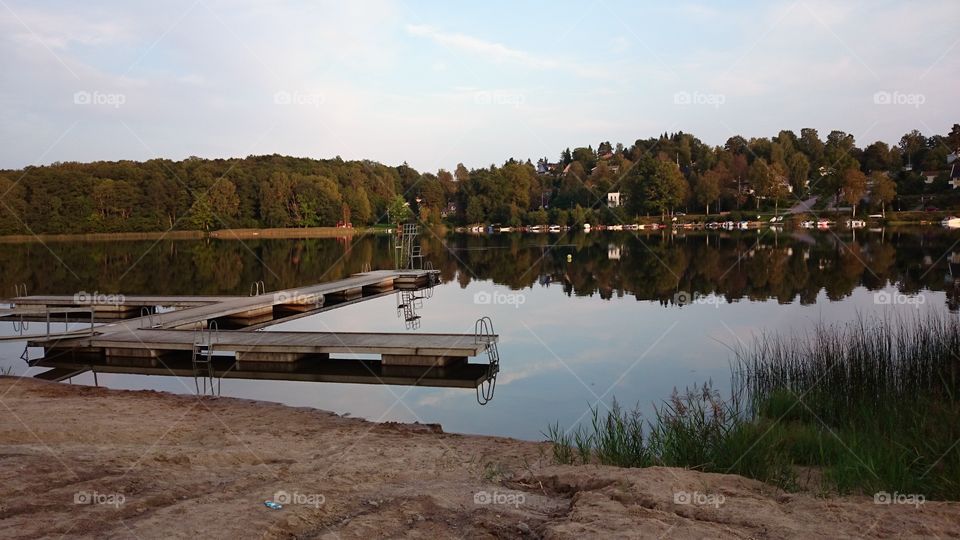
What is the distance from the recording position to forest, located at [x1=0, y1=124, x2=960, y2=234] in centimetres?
8394

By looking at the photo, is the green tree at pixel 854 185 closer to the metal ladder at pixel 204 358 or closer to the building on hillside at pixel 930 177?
the building on hillside at pixel 930 177

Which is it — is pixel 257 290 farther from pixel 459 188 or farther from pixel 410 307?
pixel 459 188

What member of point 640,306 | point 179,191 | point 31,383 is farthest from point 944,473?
point 179,191

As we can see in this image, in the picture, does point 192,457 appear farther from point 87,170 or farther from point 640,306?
point 87,170

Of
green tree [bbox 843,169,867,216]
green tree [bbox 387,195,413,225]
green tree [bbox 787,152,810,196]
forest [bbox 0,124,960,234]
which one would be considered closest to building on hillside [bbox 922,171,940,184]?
forest [bbox 0,124,960,234]

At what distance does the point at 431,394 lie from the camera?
12.0 meters

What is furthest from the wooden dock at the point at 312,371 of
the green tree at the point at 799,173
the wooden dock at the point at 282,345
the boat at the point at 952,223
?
the green tree at the point at 799,173

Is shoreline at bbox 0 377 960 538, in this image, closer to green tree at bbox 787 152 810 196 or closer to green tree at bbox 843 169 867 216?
green tree at bbox 843 169 867 216

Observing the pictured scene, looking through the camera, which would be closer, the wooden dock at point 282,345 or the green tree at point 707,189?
the wooden dock at point 282,345

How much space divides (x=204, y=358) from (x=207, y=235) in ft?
271

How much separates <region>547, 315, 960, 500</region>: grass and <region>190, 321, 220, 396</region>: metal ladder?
282 inches

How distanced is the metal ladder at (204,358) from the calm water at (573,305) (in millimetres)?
276

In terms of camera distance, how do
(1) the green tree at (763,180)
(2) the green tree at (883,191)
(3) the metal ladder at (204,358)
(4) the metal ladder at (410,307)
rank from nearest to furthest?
(3) the metal ladder at (204,358), (4) the metal ladder at (410,307), (2) the green tree at (883,191), (1) the green tree at (763,180)

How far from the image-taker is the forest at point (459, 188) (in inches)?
3305
